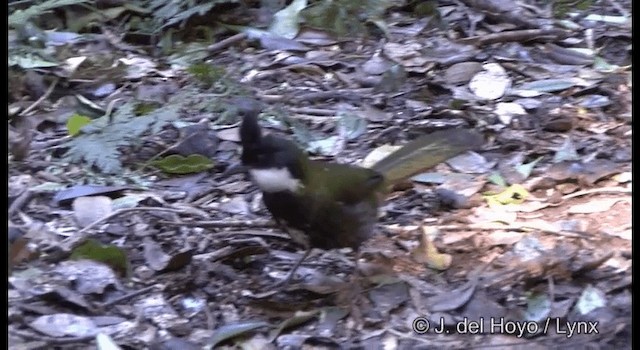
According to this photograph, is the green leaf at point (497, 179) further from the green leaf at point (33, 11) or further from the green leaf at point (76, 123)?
the green leaf at point (33, 11)

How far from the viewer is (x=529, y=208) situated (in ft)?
8.86

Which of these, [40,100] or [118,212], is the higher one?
[40,100]

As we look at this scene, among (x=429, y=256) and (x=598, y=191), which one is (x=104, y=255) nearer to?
(x=429, y=256)

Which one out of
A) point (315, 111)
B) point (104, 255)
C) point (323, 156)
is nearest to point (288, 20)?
point (315, 111)

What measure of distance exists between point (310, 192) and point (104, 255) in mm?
508

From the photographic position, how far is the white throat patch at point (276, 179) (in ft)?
7.96

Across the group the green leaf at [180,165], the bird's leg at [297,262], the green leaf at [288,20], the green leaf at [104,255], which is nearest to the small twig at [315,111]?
the green leaf at [180,165]

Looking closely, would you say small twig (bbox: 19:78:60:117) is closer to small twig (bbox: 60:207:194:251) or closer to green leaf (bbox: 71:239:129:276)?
small twig (bbox: 60:207:194:251)

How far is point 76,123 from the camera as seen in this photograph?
2.95 m

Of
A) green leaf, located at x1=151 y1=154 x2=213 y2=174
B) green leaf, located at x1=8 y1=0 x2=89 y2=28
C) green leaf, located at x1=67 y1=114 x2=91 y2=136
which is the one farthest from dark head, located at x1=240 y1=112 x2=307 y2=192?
green leaf, located at x1=8 y1=0 x2=89 y2=28

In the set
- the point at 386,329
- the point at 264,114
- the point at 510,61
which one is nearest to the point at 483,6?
the point at 510,61

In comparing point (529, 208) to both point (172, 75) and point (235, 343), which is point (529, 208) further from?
point (172, 75)

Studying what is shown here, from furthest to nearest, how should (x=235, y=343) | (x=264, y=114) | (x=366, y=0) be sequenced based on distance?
1. (x=366, y=0)
2. (x=264, y=114)
3. (x=235, y=343)

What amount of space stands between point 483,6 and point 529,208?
46.3 inches
